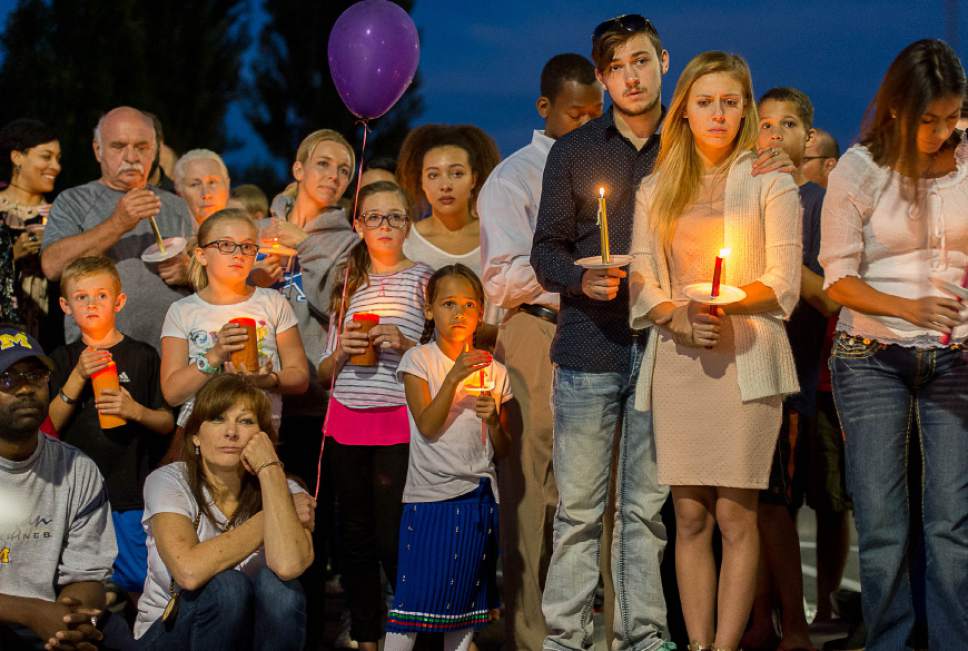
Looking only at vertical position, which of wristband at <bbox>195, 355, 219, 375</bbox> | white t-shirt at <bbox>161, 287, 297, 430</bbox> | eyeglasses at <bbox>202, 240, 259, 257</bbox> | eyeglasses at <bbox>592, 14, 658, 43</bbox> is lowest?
wristband at <bbox>195, 355, 219, 375</bbox>

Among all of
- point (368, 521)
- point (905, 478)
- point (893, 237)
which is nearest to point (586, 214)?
point (893, 237)

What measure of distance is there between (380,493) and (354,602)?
17.4 inches

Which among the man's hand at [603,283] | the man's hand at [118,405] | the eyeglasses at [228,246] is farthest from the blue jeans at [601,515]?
the man's hand at [118,405]

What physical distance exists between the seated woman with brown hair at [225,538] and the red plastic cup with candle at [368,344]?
2.42 ft

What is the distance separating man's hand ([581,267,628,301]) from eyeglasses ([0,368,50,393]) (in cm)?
195

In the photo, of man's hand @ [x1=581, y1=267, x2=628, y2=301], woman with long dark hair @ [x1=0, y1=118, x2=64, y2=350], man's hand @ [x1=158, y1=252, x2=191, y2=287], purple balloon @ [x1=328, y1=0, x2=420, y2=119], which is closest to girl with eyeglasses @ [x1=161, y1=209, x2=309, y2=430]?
man's hand @ [x1=158, y1=252, x2=191, y2=287]

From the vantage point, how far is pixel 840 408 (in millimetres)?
4895

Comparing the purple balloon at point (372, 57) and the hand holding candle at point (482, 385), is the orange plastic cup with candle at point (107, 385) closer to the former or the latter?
the hand holding candle at point (482, 385)

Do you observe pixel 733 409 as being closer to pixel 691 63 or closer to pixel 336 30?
pixel 691 63

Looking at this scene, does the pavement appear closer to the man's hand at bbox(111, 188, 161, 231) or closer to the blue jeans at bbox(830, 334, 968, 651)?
the blue jeans at bbox(830, 334, 968, 651)

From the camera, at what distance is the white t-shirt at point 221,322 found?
19.0 ft

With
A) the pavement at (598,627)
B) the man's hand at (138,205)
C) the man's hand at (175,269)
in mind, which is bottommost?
the pavement at (598,627)

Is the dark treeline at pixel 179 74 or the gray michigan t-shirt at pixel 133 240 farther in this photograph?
the dark treeline at pixel 179 74

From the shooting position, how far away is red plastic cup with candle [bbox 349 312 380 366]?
575 centimetres
